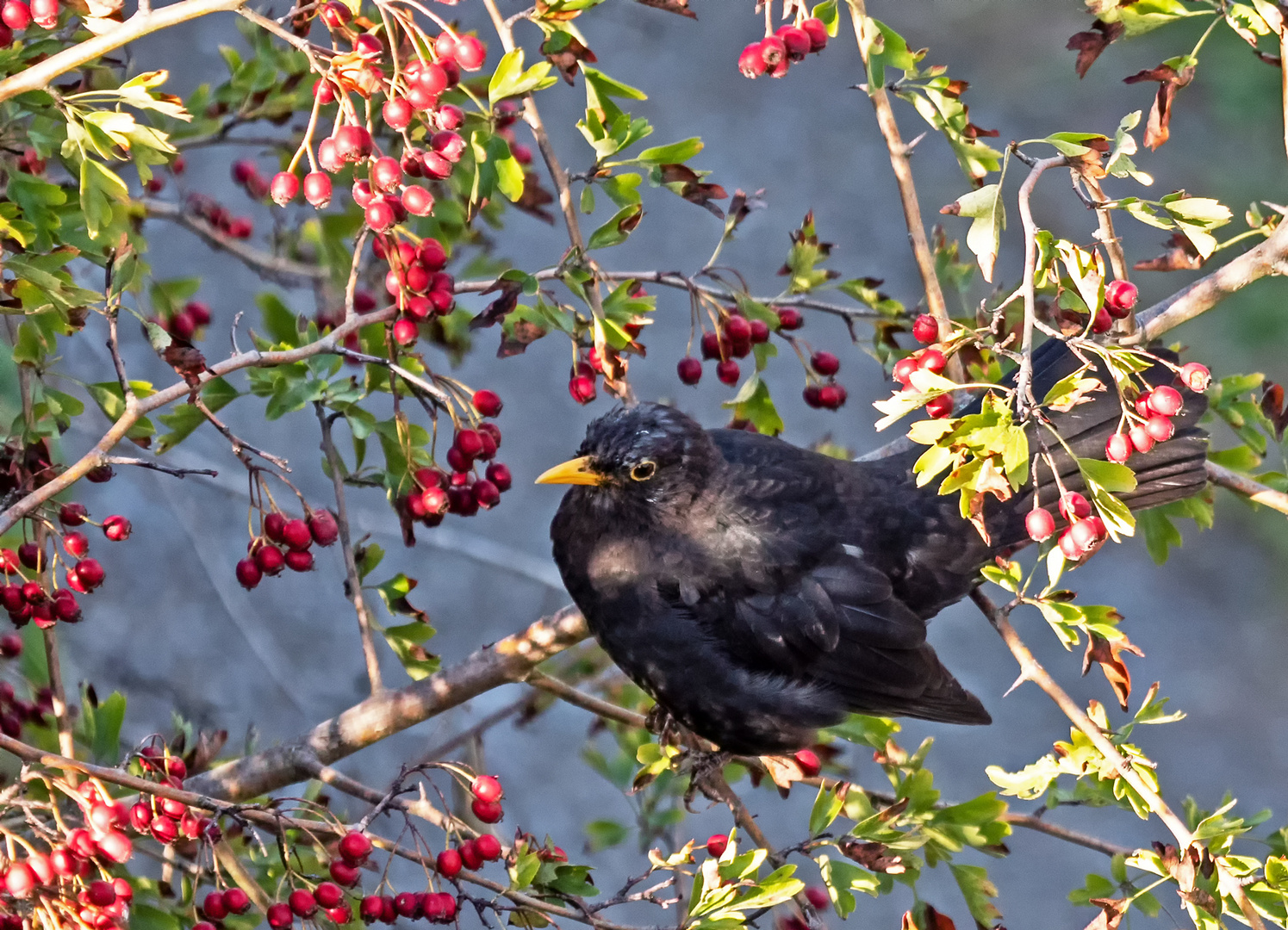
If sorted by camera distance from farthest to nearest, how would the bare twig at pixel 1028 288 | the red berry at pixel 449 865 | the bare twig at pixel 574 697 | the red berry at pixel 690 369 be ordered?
the red berry at pixel 690 369 < the bare twig at pixel 574 697 < the red berry at pixel 449 865 < the bare twig at pixel 1028 288

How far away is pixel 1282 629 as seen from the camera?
610 cm

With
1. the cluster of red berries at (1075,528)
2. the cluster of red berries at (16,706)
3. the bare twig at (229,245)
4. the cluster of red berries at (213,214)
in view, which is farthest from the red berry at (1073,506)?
the cluster of red berries at (213,214)

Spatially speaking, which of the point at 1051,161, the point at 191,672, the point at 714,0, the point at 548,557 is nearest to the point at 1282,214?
the point at 1051,161

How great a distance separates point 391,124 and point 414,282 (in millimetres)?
326

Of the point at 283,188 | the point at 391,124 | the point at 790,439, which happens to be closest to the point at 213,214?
the point at 283,188

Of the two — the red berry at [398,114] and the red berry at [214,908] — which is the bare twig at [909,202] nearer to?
the red berry at [398,114]

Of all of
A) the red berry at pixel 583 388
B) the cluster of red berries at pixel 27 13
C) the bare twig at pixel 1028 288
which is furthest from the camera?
the red berry at pixel 583 388

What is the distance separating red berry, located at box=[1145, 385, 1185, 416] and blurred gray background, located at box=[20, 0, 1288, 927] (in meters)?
3.00

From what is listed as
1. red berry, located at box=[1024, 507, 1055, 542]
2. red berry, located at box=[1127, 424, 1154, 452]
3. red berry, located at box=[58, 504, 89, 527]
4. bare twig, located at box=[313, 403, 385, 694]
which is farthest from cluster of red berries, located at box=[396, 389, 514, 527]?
red berry, located at box=[1127, 424, 1154, 452]

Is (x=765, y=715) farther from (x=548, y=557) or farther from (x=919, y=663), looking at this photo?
(x=548, y=557)

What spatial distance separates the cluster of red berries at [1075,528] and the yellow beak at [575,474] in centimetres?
97

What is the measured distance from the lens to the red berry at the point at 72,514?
1.71 meters

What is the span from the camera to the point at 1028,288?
135 cm

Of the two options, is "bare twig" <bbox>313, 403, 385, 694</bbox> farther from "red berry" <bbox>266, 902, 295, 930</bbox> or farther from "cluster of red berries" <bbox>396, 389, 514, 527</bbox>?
"red berry" <bbox>266, 902, 295, 930</bbox>
